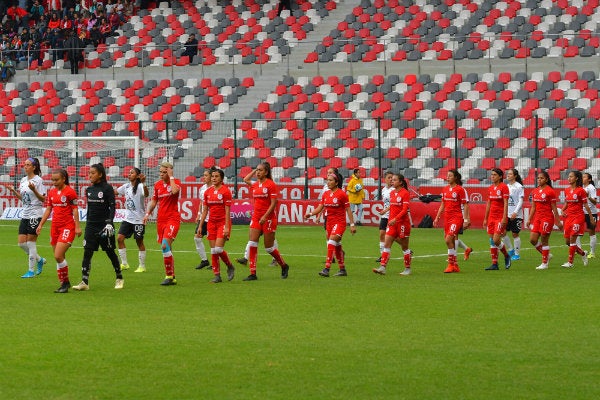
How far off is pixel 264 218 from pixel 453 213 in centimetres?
390

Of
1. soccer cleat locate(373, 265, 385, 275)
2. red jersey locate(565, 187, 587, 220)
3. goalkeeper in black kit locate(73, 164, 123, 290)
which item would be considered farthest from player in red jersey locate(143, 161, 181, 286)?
red jersey locate(565, 187, 587, 220)

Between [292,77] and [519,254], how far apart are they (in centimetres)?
2046

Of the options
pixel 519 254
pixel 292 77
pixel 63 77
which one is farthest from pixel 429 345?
pixel 63 77

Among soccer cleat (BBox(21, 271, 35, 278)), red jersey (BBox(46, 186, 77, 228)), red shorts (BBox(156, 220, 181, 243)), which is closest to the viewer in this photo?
red jersey (BBox(46, 186, 77, 228))

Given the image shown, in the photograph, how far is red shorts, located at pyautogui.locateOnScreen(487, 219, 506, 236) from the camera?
861 inches

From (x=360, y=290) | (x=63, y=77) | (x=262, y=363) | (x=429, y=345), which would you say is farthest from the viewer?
(x=63, y=77)

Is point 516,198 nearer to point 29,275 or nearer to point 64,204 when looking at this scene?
point 29,275

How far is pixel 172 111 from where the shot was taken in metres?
44.8

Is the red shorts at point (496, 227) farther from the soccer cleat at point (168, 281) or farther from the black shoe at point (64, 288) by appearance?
the black shoe at point (64, 288)

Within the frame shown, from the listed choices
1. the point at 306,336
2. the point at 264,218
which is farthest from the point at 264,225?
the point at 306,336

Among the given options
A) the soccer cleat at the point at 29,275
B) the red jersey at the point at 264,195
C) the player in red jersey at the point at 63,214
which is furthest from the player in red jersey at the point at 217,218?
the soccer cleat at the point at 29,275

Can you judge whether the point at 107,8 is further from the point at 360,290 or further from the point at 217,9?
the point at 360,290

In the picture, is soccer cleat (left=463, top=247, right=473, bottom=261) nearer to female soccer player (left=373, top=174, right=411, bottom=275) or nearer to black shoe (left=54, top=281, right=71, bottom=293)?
female soccer player (left=373, top=174, right=411, bottom=275)

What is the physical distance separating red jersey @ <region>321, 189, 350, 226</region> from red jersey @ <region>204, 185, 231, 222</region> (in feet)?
6.70
